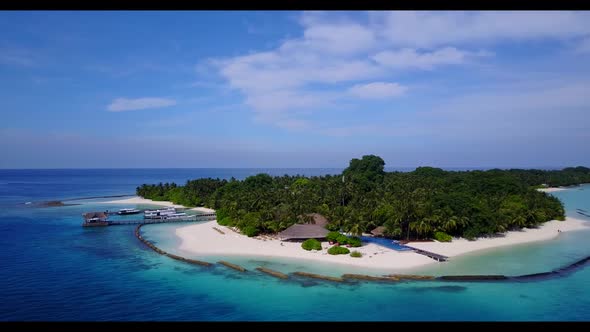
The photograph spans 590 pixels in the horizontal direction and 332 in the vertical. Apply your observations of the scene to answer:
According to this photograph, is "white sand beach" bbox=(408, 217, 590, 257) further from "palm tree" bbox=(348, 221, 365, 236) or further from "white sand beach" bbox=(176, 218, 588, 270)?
"palm tree" bbox=(348, 221, 365, 236)

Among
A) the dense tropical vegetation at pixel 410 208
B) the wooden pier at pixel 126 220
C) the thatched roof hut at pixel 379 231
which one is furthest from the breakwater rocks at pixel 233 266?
the wooden pier at pixel 126 220

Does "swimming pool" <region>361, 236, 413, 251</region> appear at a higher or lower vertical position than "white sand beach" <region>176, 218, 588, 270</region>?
higher

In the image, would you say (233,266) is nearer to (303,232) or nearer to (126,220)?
(303,232)

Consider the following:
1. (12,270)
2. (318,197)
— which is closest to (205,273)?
(12,270)

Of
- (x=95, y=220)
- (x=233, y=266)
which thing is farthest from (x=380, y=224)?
(x=95, y=220)

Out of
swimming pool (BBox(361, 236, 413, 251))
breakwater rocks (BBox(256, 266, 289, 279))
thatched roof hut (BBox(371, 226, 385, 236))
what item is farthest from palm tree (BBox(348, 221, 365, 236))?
breakwater rocks (BBox(256, 266, 289, 279))
